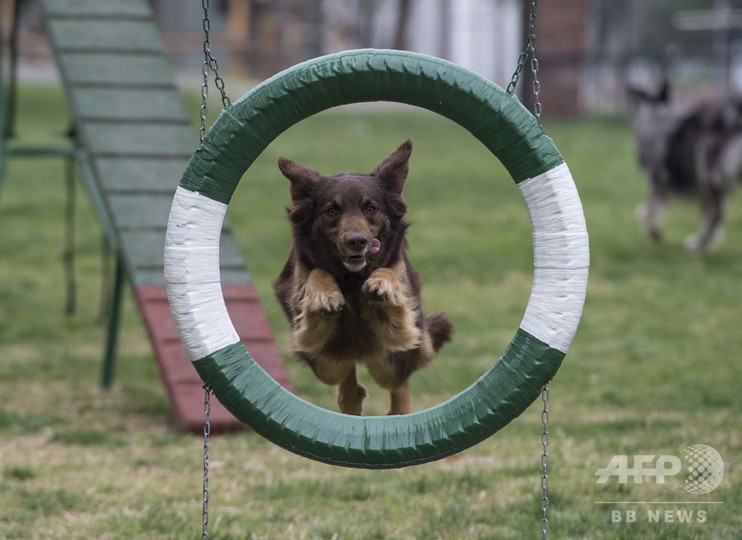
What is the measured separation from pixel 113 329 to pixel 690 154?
23.7 ft

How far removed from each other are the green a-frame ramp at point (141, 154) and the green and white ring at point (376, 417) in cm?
273

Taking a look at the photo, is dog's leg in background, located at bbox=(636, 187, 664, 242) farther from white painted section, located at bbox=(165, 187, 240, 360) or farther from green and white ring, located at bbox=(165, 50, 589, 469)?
white painted section, located at bbox=(165, 187, 240, 360)

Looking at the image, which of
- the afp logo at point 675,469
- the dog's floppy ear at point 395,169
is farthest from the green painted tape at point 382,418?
the afp logo at point 675,469

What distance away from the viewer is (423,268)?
1127cm

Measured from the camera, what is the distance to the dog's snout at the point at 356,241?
306 centimetres

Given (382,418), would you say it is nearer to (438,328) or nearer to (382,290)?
(438,328)

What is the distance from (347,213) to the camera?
10.4 ft

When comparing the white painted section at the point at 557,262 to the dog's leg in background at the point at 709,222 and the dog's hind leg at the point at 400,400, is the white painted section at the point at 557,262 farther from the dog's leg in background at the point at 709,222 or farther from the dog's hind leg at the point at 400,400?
the dog's leg in background at the point at 709,222

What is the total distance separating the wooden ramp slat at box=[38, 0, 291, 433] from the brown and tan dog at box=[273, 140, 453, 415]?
2901 millimetres

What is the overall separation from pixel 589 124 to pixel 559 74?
251 cm

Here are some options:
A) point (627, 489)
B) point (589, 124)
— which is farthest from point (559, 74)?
point (627, 489)

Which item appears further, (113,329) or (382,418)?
(113,329)

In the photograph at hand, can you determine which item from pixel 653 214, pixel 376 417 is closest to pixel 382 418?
pixel 376 417

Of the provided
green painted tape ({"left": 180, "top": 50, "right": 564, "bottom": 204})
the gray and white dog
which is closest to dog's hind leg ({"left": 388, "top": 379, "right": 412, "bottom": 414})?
green painted tape ({"left": 180, "top": 50, "right": 564, "bottom": 204})
